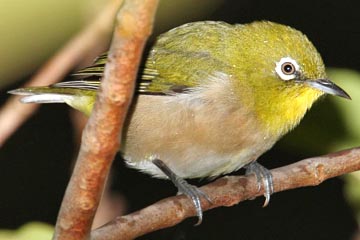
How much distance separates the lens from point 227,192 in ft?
11.3

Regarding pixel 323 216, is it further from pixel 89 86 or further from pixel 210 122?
pixel 89 86

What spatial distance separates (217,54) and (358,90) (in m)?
1.07

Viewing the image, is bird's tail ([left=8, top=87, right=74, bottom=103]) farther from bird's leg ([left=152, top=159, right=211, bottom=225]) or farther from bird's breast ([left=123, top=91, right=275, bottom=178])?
bird's leg ([left=152, top=159, right=211, bottom=225])

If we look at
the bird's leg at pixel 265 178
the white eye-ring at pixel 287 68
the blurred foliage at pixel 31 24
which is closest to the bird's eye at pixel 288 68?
the white eye-ring at pixel 287 68

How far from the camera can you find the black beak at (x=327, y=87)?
359 cm

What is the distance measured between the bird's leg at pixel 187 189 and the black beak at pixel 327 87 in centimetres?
82

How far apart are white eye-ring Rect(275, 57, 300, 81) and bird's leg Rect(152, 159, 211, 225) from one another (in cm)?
78

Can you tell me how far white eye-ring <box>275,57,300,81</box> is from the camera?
12.7 feet

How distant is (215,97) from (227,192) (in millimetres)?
580

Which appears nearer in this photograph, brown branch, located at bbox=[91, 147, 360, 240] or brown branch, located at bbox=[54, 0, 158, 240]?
brown branch, located at bbox=[54, 0, 158, 240]

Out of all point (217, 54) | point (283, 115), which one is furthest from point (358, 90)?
point (217, 54)

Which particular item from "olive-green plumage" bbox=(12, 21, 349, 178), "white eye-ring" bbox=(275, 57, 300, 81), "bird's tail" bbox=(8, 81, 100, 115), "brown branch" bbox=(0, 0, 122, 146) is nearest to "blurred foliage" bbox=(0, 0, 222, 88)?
"brown branch" bbox=(0, 0, 122, 146)

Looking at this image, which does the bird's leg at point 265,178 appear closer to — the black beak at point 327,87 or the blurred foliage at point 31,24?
the black beak at point 327,87

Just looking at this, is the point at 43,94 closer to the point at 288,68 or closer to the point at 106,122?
the point at 288,68
